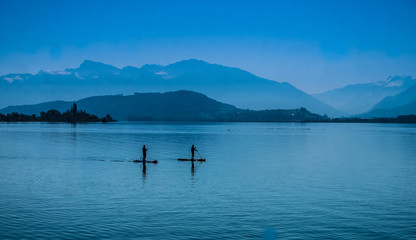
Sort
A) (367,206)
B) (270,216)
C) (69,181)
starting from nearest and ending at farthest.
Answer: (270,216)
(367,206)
(69,181)

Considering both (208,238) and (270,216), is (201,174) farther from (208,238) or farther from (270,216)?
(208,238)

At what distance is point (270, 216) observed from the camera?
31.4 metres

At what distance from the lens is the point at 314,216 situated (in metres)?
31.6

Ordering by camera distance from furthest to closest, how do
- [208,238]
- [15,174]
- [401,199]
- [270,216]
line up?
[15,174] < [401,199] < [270,216] < [208,238]

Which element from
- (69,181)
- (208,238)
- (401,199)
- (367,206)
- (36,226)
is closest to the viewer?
(208,238)

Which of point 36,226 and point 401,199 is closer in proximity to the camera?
point 36,226

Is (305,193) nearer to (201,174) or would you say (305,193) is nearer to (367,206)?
(367,206)

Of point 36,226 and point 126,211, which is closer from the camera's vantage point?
point 36,226

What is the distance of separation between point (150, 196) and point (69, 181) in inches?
522

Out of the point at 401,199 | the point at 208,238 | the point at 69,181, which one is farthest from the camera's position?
the point at 69,181

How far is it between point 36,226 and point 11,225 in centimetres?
171

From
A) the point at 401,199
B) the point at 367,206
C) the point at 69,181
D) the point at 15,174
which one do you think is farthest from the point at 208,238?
the point at 15,174

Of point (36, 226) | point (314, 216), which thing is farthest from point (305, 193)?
point (36, 226)

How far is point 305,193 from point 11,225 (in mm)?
26449
